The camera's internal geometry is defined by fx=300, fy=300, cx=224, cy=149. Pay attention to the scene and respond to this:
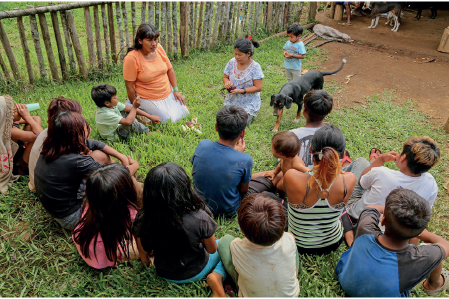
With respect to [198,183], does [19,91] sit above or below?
below

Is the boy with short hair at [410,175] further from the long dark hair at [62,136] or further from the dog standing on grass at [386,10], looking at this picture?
the dog standing on grass at [386,10]

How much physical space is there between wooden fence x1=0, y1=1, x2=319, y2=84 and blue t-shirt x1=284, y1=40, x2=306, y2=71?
263cm

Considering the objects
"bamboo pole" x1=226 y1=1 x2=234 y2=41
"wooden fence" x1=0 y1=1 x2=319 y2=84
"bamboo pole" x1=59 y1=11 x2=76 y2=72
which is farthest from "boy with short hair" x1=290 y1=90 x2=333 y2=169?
"bamboo pole" x1=226 y1=1 x2=234 y2=41

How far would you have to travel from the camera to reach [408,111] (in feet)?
17.9

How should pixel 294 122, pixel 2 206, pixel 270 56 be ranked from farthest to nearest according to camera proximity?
pixel 270 56, pixel 294 122, pixel 2 206

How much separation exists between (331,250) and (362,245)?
2.14 feet

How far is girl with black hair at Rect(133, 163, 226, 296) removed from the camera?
1.96 m

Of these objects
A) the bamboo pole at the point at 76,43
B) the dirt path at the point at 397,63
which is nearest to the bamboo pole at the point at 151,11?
the bamboo pole at the point at 76,43

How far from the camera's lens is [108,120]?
3920mm

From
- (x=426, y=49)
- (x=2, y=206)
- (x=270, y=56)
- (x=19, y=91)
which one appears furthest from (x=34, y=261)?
(x=426, y=49)

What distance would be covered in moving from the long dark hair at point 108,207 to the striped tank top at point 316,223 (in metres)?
1.35

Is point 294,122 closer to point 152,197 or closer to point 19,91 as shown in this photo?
point 152,197

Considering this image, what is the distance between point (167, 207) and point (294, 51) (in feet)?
15.0

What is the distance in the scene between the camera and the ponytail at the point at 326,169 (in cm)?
223
